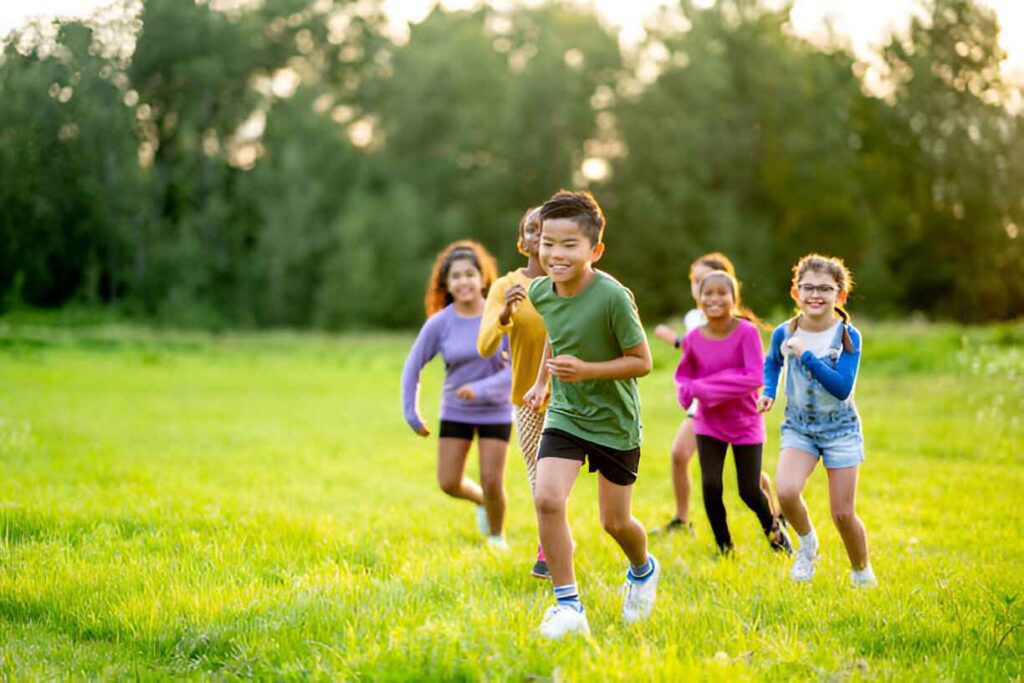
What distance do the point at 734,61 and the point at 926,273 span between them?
621 inches

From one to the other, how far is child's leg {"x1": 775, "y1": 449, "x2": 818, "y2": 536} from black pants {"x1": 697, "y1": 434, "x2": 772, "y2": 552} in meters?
0.76

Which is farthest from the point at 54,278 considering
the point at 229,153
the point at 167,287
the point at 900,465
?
the point at 229,153

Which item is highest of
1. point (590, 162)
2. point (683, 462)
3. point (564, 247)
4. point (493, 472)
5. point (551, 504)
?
point (590, 162)

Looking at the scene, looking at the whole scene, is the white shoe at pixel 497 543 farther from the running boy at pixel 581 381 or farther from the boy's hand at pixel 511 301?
the boy's hand at pixel 511 301

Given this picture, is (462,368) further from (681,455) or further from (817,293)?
(817,293)

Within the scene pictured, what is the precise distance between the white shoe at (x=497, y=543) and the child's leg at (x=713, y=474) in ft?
4.80

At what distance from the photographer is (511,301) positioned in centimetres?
542

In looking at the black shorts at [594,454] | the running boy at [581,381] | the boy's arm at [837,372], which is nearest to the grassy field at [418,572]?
the running boy at [581,381]

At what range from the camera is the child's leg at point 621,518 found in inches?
203

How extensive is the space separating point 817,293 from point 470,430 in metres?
2.68

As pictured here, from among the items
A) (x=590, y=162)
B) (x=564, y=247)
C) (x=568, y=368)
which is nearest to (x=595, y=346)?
(x=568, y=368)

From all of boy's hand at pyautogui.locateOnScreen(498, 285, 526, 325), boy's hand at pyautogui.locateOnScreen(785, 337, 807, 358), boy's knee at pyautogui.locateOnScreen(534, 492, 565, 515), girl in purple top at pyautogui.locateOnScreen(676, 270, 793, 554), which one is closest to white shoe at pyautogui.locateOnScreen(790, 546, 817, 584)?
girl in purple top at pyautogui.locateOnScreen(676, 270, 793, 554)

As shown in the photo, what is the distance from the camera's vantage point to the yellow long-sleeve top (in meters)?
5.99

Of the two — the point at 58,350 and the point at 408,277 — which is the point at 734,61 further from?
the point at 58,350
